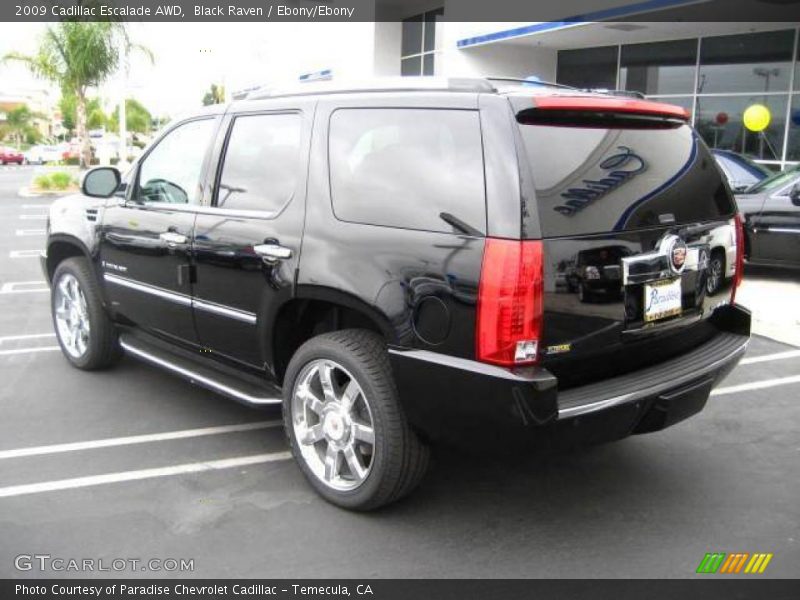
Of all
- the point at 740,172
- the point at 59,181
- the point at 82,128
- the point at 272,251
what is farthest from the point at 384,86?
the point at 82,128

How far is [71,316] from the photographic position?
5.77 metres

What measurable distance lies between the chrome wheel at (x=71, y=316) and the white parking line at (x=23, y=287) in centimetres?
350

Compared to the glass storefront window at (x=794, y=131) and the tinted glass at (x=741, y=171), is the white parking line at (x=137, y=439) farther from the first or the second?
the glass storefront window at (x=794, y=131)

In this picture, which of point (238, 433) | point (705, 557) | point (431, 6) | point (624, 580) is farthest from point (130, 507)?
point (431, 6)

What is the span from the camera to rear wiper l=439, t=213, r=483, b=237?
9.71 feet

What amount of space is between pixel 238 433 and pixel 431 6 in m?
21.6

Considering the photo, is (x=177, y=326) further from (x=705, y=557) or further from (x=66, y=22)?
(x=66, y=22)

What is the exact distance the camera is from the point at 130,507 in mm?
3598

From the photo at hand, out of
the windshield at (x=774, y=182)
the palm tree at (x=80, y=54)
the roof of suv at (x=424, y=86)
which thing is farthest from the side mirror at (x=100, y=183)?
the palm tree at (x=80, y=54)

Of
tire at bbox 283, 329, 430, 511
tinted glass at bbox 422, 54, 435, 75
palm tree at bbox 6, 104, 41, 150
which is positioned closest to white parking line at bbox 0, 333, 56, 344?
tire at bbox 283, 329, 430, 511

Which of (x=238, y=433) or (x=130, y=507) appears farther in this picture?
(x=238, y=433)

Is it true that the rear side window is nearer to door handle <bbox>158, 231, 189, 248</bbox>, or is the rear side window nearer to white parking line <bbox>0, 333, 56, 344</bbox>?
door handle <bbox>158, 231, 189, 248</bbox>

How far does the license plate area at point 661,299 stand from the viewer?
3242 mm

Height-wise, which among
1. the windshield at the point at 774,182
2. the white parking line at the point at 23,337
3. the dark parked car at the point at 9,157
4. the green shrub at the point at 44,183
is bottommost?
the white parking line at the point at 23,337
